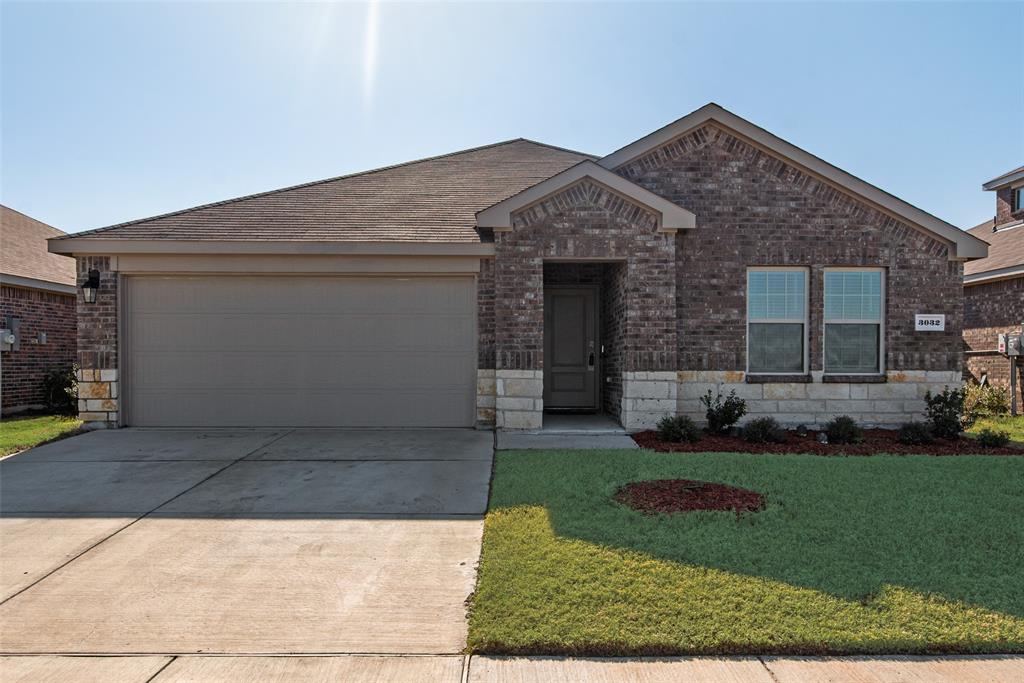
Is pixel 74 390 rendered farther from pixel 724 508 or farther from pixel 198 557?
pixel 724 508

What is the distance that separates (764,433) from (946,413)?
9.73 feet

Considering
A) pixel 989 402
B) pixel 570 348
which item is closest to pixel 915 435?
pixel 570 348

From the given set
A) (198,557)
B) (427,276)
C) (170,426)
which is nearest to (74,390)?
(170,426)

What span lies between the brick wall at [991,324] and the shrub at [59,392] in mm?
20745

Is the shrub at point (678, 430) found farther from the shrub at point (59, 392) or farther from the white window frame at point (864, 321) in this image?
the shrub at point (59, 392)

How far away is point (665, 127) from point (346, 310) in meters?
6.05

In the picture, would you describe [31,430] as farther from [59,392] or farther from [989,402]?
[989,402]

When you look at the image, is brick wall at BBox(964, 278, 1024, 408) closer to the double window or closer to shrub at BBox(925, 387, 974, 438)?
shrub at BBox(925, 387, 974, 438)

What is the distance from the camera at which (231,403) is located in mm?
9703

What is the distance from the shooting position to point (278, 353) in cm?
970

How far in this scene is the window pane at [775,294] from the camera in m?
9.73

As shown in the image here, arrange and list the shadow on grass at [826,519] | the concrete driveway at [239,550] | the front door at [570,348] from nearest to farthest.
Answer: the concrete driveway at [239,550]
the shadow on grass at [826,519]
the front door at [570,348]

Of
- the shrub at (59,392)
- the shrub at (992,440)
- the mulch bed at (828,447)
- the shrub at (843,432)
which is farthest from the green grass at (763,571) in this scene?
the shrub at (59,392)

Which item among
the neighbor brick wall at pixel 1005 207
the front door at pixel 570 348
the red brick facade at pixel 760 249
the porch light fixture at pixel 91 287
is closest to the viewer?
the porch light fixture at pixel 91 287
